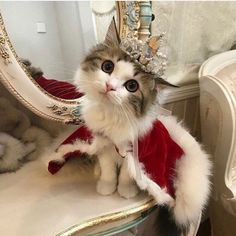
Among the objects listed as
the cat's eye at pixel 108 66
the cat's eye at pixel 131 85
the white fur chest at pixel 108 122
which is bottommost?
the white fur chest at pixel 108 122

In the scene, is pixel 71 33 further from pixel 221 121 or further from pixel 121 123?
pixel 221 121

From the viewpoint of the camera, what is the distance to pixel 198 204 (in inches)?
21.9

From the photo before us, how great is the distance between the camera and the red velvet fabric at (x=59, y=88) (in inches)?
24.5

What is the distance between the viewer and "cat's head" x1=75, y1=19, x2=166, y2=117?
0.48m

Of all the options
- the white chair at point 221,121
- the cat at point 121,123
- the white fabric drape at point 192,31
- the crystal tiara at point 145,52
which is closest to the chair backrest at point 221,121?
the white chair at point 221,121

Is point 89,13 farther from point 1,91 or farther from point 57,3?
point 1,91

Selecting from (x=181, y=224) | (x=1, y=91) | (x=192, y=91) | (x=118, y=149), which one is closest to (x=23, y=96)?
(x=1, y=91)

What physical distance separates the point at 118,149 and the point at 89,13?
1.15 ft

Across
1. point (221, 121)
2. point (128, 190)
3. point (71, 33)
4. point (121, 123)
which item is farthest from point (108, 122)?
point (221, 121)

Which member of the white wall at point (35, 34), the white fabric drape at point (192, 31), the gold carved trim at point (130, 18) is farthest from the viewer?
the white fabric drape at point (192, 31)

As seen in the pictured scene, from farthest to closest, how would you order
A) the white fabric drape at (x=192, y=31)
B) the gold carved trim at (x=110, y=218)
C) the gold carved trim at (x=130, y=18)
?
the white fabric drape at (x=192, y=31) < the gold carved trim at (x=130, y=18) < the gold carved trim at (x=110, y=218)

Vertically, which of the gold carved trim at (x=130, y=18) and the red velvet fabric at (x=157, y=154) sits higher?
the gold carved trim at (x=130, y=18)

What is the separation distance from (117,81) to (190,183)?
24cm

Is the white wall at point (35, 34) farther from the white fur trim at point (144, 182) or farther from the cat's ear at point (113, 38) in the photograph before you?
the white fur trim at point (144, 182)
